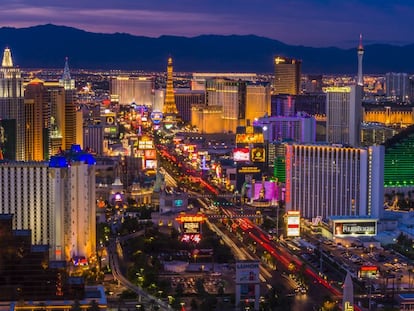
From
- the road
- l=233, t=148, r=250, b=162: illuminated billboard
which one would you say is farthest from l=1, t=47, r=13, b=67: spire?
the road

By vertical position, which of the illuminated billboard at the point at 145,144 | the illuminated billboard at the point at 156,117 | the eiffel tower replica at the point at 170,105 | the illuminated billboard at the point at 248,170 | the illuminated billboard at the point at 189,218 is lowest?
the illuminated billboard at the point at 189,218

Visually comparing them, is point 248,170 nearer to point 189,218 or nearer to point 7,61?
point 7,61

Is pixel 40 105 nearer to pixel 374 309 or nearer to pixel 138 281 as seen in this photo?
pixel 138 281

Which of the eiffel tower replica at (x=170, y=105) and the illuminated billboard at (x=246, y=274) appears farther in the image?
the eiffel tower replica at (x=170, y=105)

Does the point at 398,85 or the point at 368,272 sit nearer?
the point at 368,272

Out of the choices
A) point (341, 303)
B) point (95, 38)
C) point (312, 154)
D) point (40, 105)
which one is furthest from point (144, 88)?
point (341, 303)

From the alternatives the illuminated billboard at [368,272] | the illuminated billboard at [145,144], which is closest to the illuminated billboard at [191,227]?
the illuminated billboard at [368,272]

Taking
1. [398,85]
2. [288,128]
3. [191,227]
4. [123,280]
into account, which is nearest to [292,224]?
[191,227]

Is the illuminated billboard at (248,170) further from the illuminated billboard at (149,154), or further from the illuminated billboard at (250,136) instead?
the illuminated billboard at (149,154)
